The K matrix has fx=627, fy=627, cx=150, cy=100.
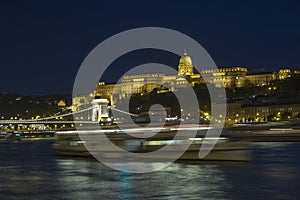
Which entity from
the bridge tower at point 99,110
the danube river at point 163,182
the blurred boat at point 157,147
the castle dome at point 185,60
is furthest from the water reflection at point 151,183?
the castle dome at point 185,60

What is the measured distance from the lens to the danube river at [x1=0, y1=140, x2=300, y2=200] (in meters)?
13.6

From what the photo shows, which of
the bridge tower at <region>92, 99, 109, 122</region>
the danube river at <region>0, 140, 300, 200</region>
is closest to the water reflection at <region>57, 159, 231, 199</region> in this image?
the danube river at <region>0, 140, 300, 200</region>

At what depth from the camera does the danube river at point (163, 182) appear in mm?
13555

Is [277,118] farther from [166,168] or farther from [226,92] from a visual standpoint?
[166,168]

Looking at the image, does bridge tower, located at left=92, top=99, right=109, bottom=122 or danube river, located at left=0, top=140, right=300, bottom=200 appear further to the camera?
bridge tower, located at left=92, top=99, right=109, bottom=122

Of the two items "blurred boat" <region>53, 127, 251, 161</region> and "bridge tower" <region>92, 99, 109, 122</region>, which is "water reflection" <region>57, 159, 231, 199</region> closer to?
"blurred boat" <region>53, 127, 251, 161</region>

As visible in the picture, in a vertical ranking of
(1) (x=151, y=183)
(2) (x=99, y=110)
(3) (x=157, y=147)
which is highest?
(2) (x=99, y=110)

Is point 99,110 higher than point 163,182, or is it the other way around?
point 99,110

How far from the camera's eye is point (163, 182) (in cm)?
1603

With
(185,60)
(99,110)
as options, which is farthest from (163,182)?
(185,60)

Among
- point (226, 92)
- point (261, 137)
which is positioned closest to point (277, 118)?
point (226, 92)

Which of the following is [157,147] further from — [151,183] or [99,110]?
[99,110]

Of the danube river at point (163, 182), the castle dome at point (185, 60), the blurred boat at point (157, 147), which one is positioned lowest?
the danube river at point (163, 182)

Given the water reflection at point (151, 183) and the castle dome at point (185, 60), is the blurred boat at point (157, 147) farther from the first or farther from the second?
the castle dome at point (185, 60)
